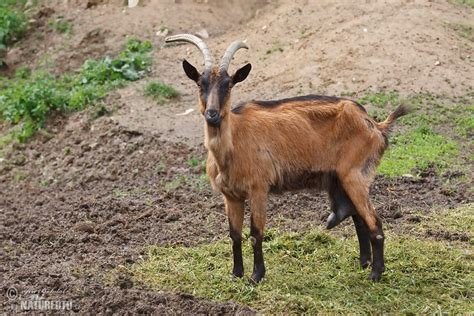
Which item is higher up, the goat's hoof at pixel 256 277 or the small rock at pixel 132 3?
the goat's hoof at pixel 256 277

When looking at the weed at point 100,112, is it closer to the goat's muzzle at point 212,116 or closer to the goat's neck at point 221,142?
the goat's neck at point 221,142

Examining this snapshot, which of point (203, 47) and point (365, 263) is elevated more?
point (203, 47)

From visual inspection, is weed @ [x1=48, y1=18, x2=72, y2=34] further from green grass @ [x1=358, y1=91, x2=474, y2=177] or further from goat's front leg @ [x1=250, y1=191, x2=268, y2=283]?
goat's front leg @ [x1=250, y1=191, x2=268, y2=283]

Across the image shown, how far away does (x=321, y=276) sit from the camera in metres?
7.23

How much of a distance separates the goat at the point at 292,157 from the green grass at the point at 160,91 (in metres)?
5.22

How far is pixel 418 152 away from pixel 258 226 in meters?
4.00

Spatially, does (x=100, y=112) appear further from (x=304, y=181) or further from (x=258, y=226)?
(x=258, y=226)

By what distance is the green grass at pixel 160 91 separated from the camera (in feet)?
41.0

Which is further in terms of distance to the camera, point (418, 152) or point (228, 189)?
point (418, 152)

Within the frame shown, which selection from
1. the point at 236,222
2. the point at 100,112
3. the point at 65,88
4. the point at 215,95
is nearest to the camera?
the point at 215,95

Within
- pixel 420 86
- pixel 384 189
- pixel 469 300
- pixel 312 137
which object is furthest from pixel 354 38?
pixel 469 300

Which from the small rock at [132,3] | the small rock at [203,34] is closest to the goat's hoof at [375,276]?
the small rock at [203,34]

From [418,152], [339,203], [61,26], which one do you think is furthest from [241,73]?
[61,26]

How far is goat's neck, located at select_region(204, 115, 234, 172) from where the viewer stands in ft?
22.2
